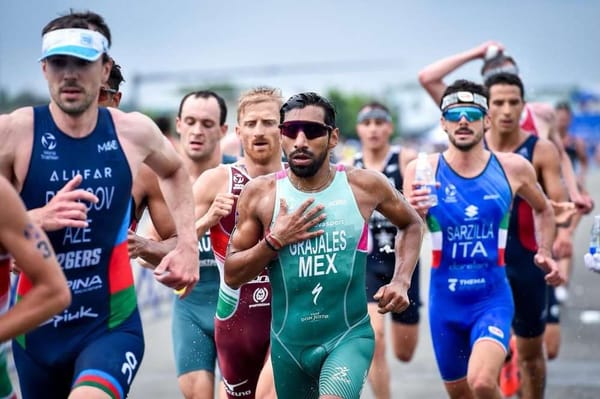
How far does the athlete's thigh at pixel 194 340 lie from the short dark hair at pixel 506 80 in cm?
313

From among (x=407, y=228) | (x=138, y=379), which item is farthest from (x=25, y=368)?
(x=138, y=379)

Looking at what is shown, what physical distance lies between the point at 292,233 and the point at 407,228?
0.84 m

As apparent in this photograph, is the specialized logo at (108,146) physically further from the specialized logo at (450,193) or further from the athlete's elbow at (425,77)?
the athlete's elbow at (425,77)

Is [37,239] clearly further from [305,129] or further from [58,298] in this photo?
[305,129]

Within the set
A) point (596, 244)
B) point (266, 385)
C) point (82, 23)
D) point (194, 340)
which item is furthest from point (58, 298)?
point (596, 244)

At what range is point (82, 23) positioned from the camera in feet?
17.1

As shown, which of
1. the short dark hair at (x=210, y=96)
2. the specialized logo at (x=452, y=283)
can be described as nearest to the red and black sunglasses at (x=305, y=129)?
the specialized logo at (x=452, y=283)

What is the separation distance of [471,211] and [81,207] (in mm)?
3532

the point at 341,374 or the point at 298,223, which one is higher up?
the point at 298,223

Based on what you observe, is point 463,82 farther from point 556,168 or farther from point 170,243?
point 170,243

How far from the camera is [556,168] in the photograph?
8.88 metres

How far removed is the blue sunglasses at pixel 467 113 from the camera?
7.75 m

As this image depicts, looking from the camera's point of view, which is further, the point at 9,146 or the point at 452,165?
the point at 452,165

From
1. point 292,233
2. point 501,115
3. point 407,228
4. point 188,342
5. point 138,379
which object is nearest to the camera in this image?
point 292,233
